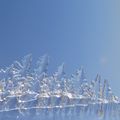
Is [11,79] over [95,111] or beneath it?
over

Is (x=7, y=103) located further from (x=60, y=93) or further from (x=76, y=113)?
(x=76, y=113)

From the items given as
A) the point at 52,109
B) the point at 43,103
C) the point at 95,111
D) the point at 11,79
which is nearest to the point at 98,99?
the point at 95,111

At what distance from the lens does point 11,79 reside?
100562 millimetres

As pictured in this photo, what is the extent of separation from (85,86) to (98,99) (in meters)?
5.97

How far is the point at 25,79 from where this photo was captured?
97500 millimetres

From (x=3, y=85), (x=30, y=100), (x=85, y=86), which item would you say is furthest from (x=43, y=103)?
(x=85, y=86)

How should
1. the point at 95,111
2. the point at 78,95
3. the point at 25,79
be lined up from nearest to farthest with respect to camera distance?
the point at 95,111 → the point at 78,95 → the point at 25,79

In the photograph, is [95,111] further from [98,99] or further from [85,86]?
[85,86]

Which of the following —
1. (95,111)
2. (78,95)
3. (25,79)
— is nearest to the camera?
(95,111)

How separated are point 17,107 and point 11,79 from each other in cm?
1081

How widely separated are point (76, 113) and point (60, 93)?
54.6ft

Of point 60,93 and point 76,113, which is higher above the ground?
point 60,93

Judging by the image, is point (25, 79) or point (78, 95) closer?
point (78, 95)

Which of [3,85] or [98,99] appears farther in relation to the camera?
[3,85]
